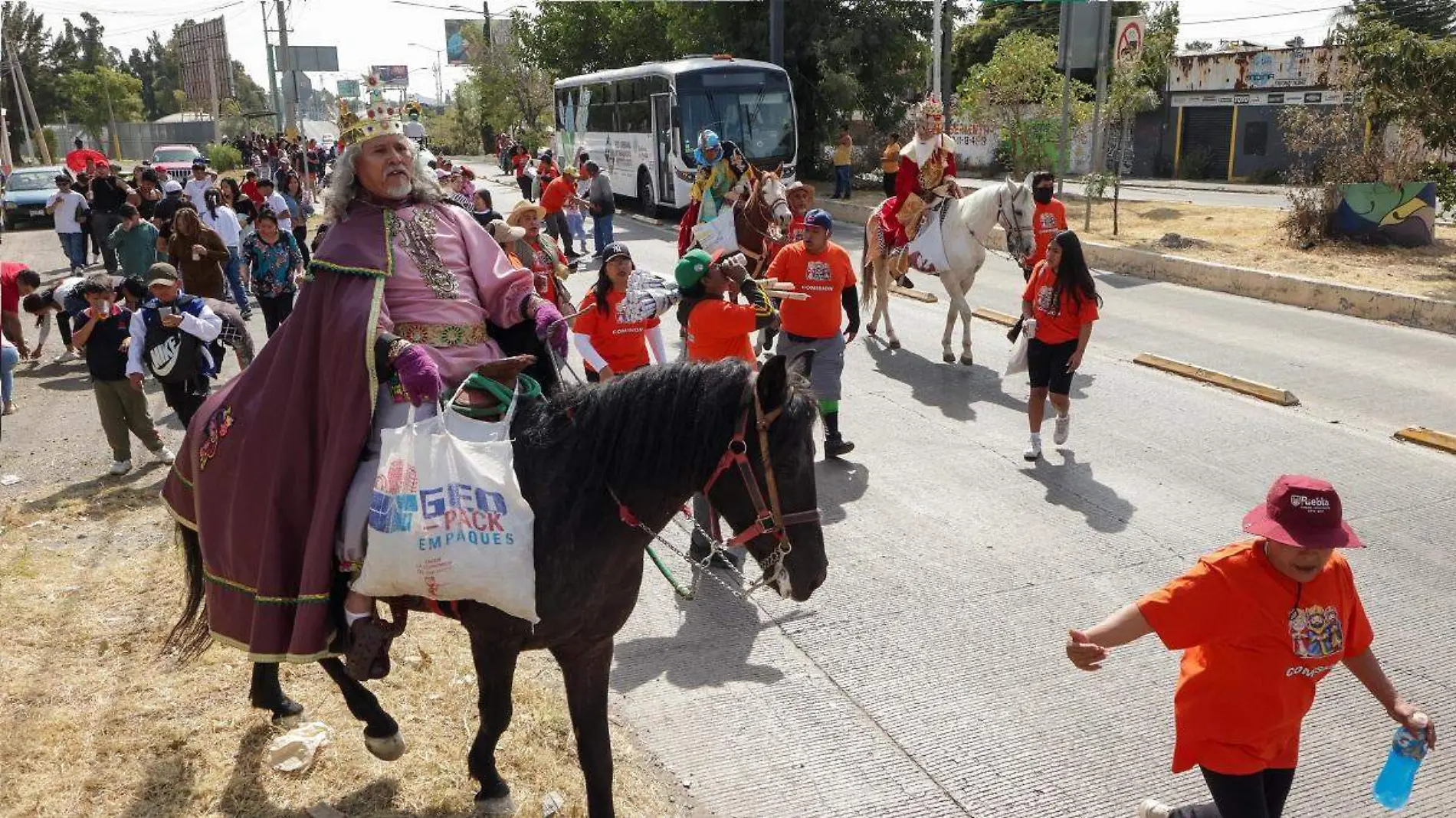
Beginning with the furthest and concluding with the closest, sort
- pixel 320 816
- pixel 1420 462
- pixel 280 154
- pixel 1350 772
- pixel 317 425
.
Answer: pixel 280 154 < pixel 1420 462 < pixel 1350 772 < pixel 320 816 < pixel 317 425

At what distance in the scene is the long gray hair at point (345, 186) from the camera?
4.00 metres

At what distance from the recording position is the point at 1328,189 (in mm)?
17531

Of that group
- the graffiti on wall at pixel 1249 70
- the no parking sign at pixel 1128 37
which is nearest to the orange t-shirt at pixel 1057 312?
the no parking sign at pixel 1128 37

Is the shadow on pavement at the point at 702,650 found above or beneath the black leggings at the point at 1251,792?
beneath

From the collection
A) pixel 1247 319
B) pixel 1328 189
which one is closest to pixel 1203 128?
pixel 1328 189

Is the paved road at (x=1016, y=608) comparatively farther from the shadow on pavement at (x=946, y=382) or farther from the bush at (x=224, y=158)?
the bush at (x=224, y=158)

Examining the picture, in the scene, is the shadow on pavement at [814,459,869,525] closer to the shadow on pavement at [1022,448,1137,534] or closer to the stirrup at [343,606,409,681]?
the shadow on pavement at [1022,448,1137,534]

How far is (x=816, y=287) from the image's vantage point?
8.26m

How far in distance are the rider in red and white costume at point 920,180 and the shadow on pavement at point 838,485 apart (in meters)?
4.65

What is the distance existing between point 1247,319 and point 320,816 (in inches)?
490

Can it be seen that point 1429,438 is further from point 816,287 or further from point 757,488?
point 757,488

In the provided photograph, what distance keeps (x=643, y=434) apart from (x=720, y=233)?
7.93 meters

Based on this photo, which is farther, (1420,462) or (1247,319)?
(1247,319)

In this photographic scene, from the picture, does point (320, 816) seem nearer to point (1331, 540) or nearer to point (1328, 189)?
point (1331, 540)
